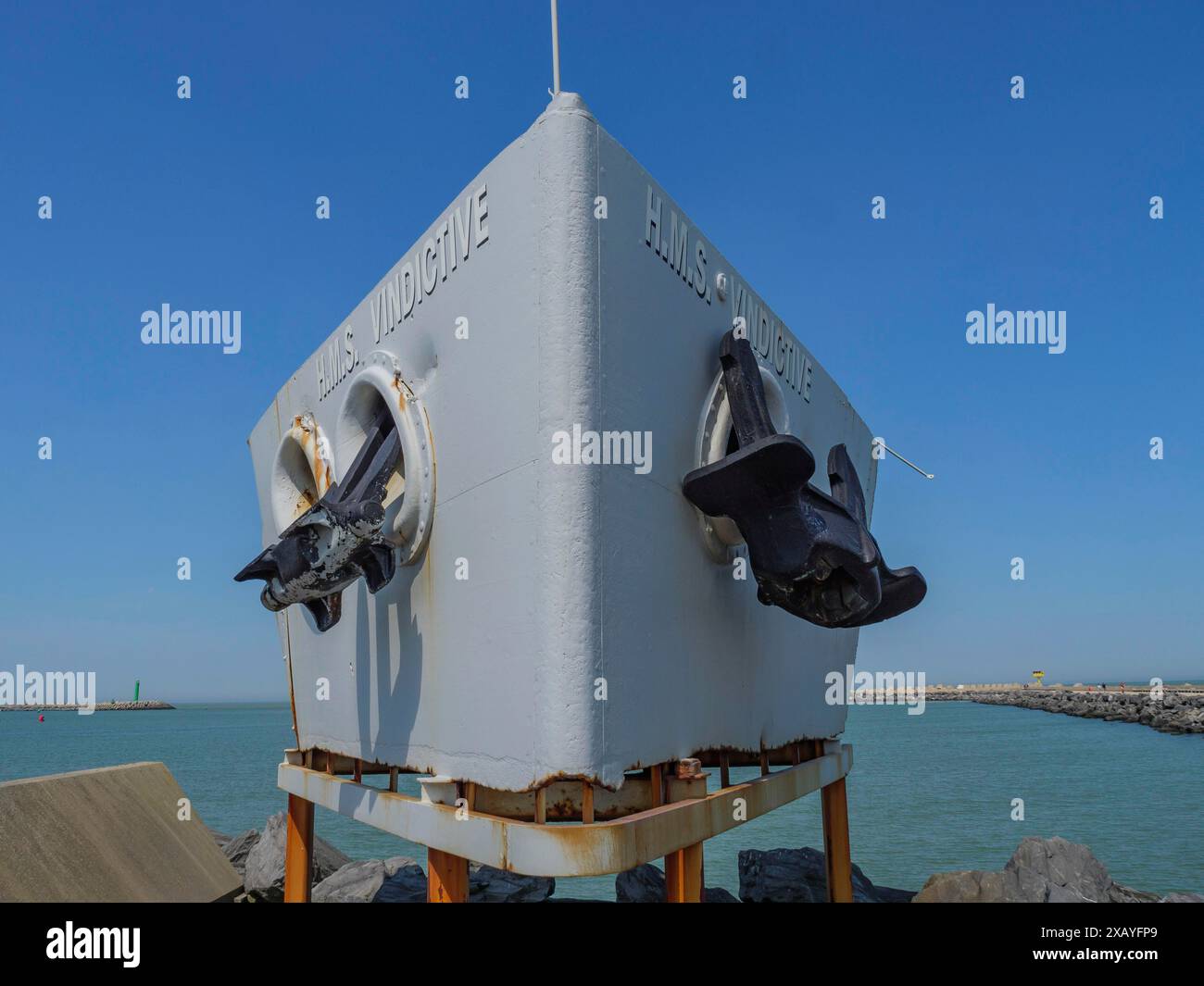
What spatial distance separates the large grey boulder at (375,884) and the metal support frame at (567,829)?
4249mm

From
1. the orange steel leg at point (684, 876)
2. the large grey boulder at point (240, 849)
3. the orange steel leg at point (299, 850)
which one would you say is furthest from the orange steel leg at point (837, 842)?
the large grey boulder at point (240, 849)

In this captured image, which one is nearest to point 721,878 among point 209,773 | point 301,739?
point 301,739

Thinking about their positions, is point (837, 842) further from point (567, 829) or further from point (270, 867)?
point (270, 867)

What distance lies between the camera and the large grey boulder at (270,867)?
11195mm

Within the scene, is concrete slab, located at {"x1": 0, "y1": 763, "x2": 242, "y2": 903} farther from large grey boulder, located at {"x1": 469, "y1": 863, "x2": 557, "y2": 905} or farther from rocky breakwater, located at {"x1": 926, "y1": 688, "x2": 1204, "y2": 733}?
rocky breakwater, located at {"x1": 926, "y1": 688, "x2": 1204, "y2": 733}

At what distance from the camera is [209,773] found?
37312 mm

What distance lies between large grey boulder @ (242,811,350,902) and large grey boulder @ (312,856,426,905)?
19.4 inches

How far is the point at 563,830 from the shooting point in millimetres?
3920

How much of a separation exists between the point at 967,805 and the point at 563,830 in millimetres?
22024

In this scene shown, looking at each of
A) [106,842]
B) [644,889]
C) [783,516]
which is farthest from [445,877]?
[644,889]

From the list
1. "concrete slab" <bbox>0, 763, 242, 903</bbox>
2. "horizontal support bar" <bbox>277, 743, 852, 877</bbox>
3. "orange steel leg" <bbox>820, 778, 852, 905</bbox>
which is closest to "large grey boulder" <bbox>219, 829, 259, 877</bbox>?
"concrete slab" <bbox>0, 763, 242, 903</bbox>

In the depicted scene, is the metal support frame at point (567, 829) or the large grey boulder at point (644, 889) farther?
the large grey boulder at point (644, 889)

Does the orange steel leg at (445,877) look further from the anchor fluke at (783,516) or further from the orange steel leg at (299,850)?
the orange steel leg at (299,850)
